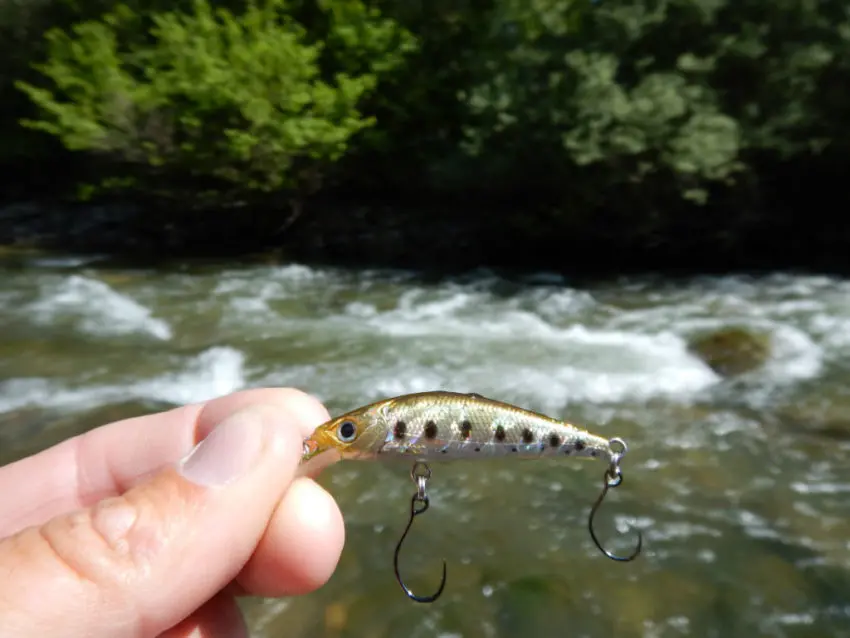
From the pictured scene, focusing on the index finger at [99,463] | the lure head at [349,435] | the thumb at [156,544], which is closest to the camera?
the thumb at [156,544]

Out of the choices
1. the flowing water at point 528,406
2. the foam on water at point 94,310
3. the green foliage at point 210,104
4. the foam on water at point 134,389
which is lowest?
the flowing water at point 528,406

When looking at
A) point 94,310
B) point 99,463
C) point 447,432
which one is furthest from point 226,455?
point 94,310

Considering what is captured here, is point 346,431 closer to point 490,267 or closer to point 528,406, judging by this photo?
point 528,406

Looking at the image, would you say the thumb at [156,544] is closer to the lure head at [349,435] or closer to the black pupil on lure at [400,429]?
the lure head at [349,435]

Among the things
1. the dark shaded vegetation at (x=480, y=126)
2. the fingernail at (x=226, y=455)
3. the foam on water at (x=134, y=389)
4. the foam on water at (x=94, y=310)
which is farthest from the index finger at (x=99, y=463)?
the dark shaded vegetation at (x=480, y=126)

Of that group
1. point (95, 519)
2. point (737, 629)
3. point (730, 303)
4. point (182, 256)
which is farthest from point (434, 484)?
point (182, 256)

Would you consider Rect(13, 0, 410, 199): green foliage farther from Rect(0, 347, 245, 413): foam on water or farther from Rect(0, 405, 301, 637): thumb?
Rect(0, 405, 301, 637): thumb

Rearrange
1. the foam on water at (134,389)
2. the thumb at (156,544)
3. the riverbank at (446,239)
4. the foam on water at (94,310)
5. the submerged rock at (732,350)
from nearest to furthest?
the thumb at (156,544), the foam on water at (134,389), the submerged rock at (732,350), the foam on water at (94,310), the riverbank at (446,239)
